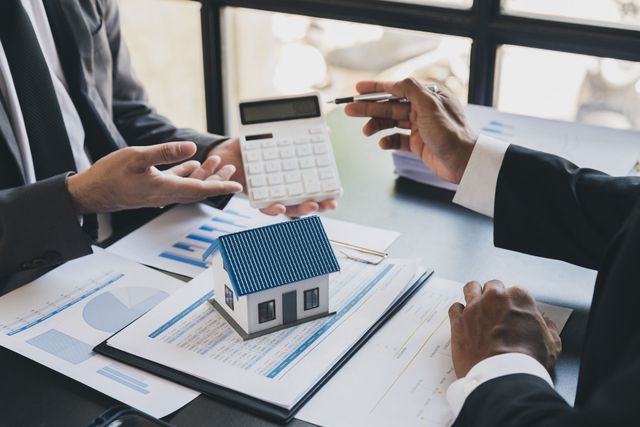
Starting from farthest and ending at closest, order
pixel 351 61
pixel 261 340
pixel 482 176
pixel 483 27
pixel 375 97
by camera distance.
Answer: pixel 351 61 < pixel 483 27 < pixel 375 97 < pixel 482 176 < pixel 261 340

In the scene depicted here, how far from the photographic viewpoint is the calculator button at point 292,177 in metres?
1.19

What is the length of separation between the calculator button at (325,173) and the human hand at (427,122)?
143 mm

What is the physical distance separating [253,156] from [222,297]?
28cm

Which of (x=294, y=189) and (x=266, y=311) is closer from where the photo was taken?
(x=266, y=311)

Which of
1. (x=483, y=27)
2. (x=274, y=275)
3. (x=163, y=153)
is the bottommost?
(x=274, y=275)

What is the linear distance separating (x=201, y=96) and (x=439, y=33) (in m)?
0.70

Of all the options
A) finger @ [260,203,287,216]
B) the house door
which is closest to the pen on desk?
finger @ [260,203,287,216]

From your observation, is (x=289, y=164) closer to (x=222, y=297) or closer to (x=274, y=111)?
(x=274, y=111)

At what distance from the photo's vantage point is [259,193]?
118 cm

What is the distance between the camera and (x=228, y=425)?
0.84m

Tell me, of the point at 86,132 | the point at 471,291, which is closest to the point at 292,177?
the point at 471,291

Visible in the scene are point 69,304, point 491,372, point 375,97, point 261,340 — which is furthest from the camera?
point 375,97

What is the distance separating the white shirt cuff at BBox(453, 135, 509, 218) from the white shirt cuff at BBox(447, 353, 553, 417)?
34cm

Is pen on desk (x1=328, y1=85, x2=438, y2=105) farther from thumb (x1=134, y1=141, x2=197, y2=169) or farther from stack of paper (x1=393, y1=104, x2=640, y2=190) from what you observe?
thumb (x1=134, y1=141, x2=197, y2=169)
